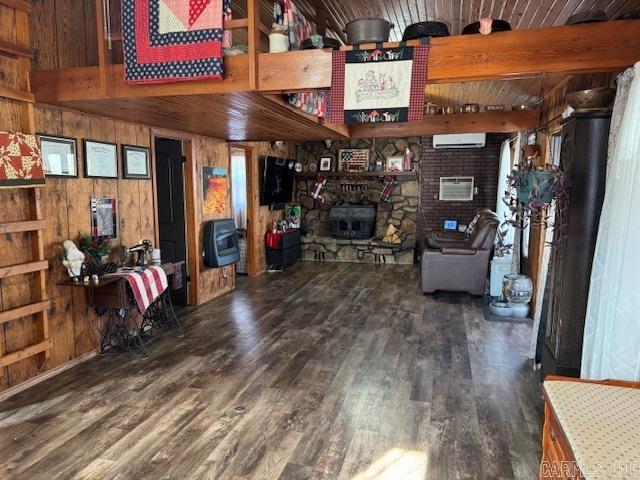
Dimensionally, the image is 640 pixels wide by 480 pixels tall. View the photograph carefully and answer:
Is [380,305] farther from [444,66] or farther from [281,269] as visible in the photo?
[444,66]

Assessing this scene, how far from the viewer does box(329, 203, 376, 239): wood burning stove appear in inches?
329

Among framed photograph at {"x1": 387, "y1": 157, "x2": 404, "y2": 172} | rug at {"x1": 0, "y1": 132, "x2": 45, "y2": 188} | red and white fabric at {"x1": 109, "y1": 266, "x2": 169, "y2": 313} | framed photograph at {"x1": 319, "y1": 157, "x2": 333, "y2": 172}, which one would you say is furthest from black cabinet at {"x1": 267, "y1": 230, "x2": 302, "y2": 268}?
rug at {"x1": 0, "y1": 132, "x2": 45, "y2": 188}

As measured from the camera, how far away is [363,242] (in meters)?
8.30

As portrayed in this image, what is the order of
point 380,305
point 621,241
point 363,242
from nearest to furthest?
point 621,241 < point 380,305 < point 363,242

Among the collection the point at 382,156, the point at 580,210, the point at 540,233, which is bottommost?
the point at 540,233

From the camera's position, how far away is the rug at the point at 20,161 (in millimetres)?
2891

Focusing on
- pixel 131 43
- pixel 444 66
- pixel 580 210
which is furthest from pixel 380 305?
pixel 131 43

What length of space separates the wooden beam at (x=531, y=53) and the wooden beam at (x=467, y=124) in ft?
9.92

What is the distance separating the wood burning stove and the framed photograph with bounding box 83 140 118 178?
5036 mm

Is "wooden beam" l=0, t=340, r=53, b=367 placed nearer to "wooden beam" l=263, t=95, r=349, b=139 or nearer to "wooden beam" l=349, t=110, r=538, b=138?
"wooden beam" l=263, t=95, r=349, b=139

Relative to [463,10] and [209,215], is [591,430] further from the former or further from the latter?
[209,215]

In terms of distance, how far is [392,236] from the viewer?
8297mm

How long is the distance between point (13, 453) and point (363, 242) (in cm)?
654

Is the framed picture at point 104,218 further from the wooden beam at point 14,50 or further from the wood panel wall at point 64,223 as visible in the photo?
the wooden beam at point 14,50
